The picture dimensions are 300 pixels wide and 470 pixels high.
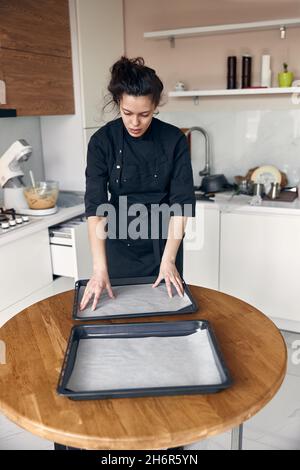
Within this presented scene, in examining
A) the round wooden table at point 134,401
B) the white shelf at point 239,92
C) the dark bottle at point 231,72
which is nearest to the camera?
the round wooden table at point 134,401

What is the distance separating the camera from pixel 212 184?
298 centimetres

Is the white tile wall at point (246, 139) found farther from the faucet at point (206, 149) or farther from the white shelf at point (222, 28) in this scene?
the white shelf at point (222, 28)

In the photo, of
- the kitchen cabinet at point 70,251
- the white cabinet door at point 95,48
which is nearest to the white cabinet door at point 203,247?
the kitchen cabinet at point 70,251

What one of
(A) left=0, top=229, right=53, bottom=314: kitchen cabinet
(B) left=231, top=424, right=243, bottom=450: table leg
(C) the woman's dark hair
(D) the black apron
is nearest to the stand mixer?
(A) left=0, top=229, right=53, bottom=314: kitchen cabinet

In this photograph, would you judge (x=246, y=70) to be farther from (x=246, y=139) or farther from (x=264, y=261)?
(x=264, y=261)

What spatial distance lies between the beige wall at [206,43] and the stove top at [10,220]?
4.61 feet

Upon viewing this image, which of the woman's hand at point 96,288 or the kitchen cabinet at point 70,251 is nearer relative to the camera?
the woman's hand at point 96,288

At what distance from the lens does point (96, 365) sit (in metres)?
1.06

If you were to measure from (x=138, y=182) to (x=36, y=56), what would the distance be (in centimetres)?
128

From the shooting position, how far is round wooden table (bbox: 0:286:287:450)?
0.85 meters

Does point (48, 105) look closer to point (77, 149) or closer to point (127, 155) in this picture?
point (77, 149)

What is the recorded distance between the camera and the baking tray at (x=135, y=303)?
1301 millimetres

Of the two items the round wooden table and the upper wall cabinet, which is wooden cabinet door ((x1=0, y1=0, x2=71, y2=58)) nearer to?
the upper wall cabinet

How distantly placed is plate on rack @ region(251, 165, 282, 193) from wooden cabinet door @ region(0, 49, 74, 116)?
4.08 ft
